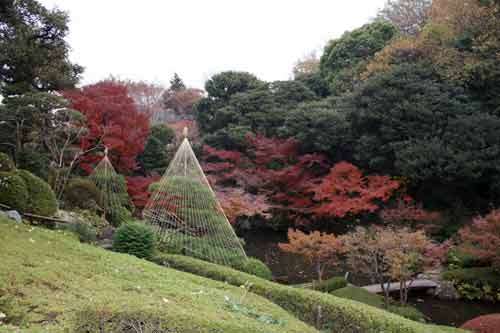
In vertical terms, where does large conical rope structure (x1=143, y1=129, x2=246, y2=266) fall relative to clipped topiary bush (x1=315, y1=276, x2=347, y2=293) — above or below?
above

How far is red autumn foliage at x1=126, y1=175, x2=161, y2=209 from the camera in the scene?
13.9 metres

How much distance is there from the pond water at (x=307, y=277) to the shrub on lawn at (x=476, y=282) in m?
0.27

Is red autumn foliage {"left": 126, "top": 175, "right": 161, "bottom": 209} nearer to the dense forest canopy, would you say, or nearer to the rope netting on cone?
the dense forest canopy

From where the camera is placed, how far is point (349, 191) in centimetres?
1388

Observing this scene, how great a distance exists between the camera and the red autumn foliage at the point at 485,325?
6.73m

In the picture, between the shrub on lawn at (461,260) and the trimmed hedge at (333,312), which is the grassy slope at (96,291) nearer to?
the trimmed hedge at (333,312)

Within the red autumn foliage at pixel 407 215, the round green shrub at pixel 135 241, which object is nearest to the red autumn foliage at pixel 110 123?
the round green shrub at pixel 135 241

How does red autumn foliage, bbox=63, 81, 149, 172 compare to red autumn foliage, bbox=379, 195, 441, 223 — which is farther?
red autumn foliage, bbox=63, 81, 149, 172

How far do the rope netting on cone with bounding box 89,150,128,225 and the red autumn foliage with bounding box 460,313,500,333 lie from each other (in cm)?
891

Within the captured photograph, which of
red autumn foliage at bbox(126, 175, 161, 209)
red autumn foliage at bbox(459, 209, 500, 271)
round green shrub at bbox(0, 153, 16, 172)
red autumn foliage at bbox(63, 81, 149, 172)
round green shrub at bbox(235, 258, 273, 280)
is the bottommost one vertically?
round green shrub at bbox(235, 258, 273, 280)

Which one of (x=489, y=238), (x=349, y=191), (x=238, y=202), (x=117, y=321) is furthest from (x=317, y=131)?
(x=117, y=321)

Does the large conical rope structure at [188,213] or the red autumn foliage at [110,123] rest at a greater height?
the red autumn foliage at [110,123]

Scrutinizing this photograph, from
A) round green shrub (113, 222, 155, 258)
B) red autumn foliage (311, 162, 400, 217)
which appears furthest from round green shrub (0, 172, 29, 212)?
red autumn foliage (311, 162, 400, 217)

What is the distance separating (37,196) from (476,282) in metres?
→ 10.8
